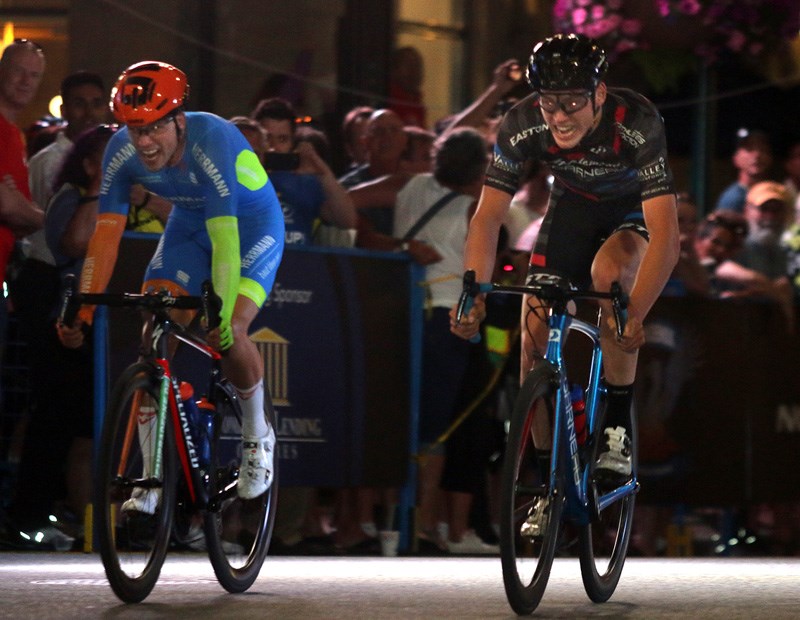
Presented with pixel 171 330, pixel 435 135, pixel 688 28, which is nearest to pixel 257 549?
pixel 171 330

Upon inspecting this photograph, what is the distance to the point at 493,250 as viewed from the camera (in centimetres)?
750

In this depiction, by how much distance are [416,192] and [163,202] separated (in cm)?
148

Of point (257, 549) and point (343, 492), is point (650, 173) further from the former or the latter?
point (343, 492)

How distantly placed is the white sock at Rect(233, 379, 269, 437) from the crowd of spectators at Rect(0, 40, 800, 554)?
6.68ft

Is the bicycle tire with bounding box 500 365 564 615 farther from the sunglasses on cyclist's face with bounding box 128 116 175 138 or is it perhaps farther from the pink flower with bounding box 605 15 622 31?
the pink flower with bounding box 605 15 622 31

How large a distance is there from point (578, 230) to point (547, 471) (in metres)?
1.20

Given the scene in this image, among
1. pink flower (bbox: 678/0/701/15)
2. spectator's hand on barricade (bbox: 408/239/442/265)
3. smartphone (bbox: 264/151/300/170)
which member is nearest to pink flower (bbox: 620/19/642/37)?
pink flower (bbox: 678/0/701/15)

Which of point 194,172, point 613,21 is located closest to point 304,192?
point 194,172

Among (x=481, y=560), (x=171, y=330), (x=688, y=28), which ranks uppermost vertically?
(x=688, y=28)

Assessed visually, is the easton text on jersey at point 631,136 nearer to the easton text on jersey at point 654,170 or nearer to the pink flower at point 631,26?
the easton text on jersey at point 654,170

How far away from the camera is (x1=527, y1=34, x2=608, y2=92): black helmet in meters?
7.32

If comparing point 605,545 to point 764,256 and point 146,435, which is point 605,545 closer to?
point 146,435

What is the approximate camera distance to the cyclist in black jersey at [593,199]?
7.35 meters

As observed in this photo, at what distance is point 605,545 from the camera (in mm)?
7918
